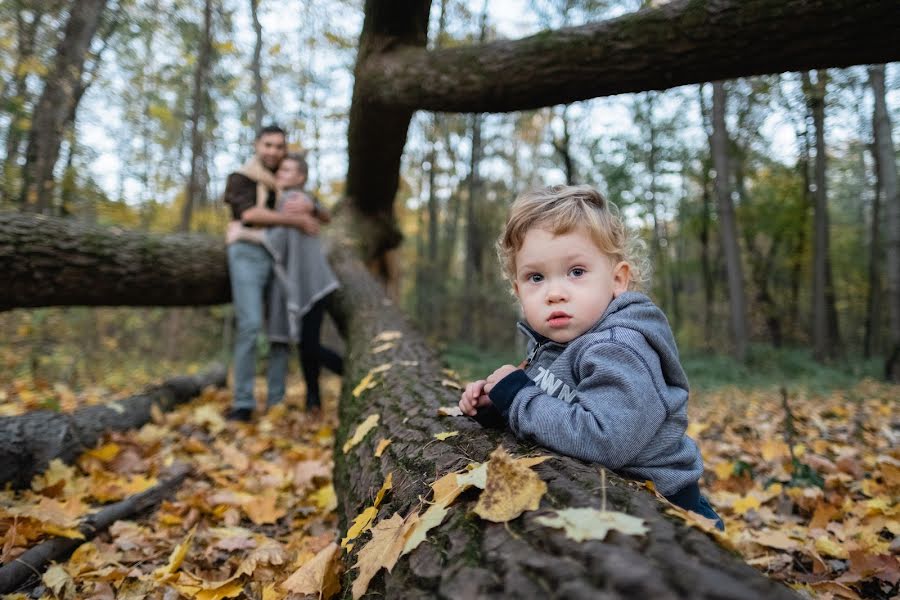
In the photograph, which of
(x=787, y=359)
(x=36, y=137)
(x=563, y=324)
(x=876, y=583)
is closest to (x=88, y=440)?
(x=563, y=324)

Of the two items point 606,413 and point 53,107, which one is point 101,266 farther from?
point 606,413

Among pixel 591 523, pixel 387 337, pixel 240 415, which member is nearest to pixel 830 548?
pixel 591 523

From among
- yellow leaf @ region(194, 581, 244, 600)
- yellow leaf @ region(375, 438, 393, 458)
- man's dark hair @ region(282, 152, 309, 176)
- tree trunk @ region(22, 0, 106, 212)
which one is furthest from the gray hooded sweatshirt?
tree trunk @ region(22, 0, 106, 212)

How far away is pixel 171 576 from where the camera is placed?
5.56 ft

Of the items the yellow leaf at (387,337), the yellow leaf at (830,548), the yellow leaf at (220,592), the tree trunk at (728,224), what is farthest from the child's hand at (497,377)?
the tree trunk at (728,224)

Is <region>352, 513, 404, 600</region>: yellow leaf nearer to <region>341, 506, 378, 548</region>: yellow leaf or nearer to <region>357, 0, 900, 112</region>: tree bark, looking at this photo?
<region>341, 506, 378, 548</region>: yellow leaf

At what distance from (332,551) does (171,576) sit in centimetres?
59

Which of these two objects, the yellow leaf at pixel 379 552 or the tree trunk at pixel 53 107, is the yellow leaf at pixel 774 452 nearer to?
the yellow leaf at pixel 379 552

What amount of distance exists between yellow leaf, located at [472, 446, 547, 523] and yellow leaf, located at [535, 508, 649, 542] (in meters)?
0.07

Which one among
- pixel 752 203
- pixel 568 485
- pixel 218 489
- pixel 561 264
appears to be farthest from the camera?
pixel 752 203

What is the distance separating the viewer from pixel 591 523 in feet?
2.90

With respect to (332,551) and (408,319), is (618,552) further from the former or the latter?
(408,319)

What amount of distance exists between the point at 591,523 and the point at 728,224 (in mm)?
11559

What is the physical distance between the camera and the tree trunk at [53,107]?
629 cm
